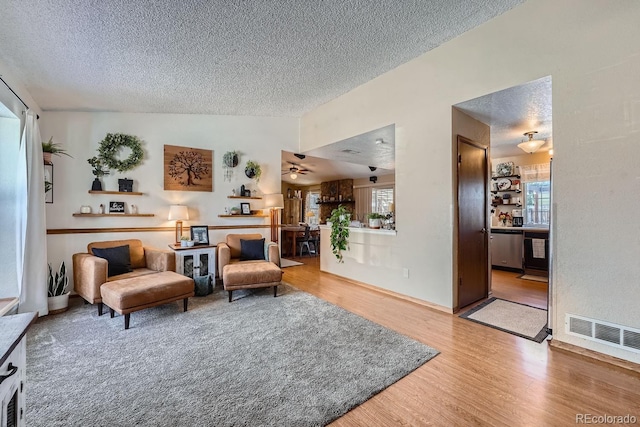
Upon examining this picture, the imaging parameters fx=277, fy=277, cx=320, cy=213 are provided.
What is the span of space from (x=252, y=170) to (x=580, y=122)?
A: 4352 mm

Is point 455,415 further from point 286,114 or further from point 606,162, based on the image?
point 286,114

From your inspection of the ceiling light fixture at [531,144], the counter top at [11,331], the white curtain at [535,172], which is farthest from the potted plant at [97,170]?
the white curtain at [535,172]

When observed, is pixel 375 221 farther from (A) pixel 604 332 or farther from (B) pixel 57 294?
(B) pixel 57 294

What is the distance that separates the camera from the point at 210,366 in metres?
2.06

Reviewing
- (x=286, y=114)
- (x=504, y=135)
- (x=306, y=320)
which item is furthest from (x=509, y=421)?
(x=286, y=114)

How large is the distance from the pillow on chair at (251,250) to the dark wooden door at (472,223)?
2785 mm

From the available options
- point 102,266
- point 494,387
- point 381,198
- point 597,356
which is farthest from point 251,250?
point 381,198

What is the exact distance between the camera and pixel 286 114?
520 centimetres

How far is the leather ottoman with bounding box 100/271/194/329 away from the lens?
2713 millimetres

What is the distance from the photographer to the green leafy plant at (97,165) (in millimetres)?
3932

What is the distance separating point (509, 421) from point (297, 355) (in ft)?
4.62

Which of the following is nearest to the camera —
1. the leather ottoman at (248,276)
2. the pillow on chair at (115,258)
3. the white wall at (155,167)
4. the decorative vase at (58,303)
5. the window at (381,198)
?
the decorative vase at (58,303)

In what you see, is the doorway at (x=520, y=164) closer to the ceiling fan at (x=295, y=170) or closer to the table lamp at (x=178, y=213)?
the table lamp at (x=178, y=213)

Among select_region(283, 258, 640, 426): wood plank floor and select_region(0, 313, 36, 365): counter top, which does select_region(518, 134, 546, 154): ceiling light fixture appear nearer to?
select_region(283, 258, 640, 426): wood plank floor
